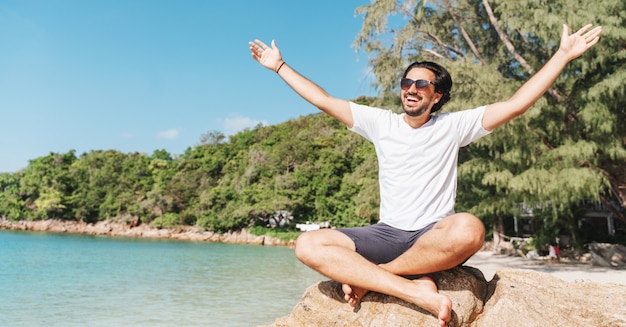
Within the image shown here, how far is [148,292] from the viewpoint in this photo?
841 centimetres

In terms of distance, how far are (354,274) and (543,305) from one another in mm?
854

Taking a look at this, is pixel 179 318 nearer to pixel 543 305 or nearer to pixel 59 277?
pixel 543 305

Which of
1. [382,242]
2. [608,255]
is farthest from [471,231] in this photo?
[608,255]

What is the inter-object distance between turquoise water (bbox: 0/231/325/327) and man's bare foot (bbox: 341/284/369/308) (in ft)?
13.9

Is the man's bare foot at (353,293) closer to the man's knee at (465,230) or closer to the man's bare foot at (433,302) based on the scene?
the man's bare foot at (433,302)

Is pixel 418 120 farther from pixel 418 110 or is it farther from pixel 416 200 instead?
pixel 416 200

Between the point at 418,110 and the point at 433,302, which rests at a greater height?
the point at 418,110

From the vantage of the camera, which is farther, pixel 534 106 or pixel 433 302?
pixel 534 106

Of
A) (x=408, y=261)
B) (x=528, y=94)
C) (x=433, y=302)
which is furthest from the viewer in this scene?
(x=528, y=94)

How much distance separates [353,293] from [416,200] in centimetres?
45

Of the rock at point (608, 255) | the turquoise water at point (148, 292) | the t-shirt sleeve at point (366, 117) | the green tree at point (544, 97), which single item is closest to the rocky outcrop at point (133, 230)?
the turquoise water at point (148, 292)

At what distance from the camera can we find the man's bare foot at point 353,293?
183 cm

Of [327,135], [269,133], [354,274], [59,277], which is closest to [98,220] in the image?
[269,133]

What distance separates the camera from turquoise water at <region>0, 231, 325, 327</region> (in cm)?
623
